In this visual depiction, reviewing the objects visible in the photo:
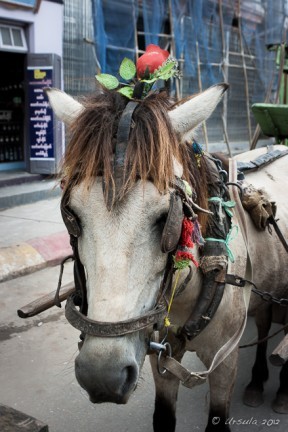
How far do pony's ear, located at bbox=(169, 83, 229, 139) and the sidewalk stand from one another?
4.00 meters

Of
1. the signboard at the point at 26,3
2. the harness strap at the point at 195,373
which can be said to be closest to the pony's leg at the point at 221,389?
the harness strap at the point at 195,373

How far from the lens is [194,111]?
6.16 feet

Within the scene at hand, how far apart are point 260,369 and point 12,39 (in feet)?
25.4

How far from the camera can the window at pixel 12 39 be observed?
28.7ft

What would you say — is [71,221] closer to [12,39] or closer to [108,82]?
[108,82]

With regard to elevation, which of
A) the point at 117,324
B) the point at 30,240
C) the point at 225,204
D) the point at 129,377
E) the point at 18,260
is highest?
the point at 225,204

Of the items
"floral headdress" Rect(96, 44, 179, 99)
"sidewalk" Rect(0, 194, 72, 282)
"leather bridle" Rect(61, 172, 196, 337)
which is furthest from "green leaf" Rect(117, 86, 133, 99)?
"sidewalk" Rect(0, 194, 72, 282)

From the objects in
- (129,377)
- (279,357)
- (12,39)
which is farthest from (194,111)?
(12,39)

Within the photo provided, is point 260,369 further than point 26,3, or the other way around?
point 26,3

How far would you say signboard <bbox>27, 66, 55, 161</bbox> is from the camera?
30.2 ft

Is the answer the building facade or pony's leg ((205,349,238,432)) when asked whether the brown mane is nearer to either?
pony's leg ((205,349,238,432))

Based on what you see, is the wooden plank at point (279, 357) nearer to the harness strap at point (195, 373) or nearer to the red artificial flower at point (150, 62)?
the harness strap at point (195, 373)

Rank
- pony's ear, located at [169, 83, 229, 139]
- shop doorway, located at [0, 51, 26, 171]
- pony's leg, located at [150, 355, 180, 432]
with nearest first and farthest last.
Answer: pony's ear, located at [169, 83, 229, 139]
pony's leg, located at [150, 355, 180, 432]
shop doorway, located at [0, 51, 26, 171]

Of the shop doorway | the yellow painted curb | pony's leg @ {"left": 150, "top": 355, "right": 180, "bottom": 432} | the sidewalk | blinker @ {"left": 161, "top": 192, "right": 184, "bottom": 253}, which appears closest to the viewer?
blinker @ {"left": 161, "top": 192, "right": 184, "bottom": 253}
